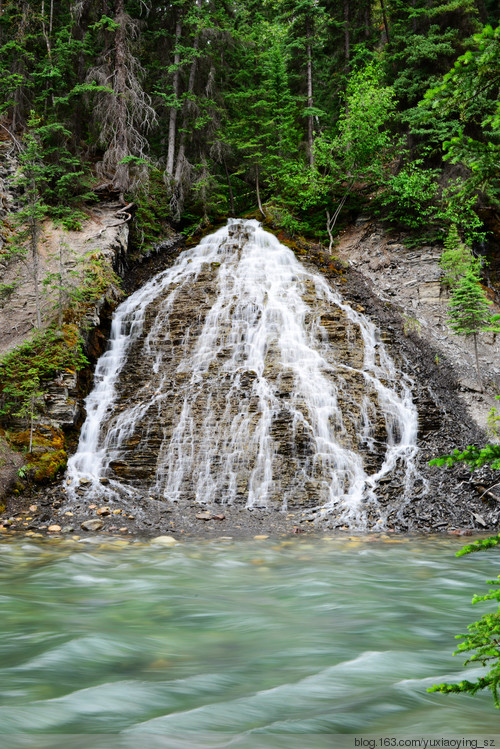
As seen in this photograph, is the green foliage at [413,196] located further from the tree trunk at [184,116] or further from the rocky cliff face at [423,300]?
the tree trunk at [184,116]

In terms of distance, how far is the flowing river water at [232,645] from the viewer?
2699 mm

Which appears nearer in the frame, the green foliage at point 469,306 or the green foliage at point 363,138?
the green foliage at point 469,306

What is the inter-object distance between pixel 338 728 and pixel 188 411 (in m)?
8.98

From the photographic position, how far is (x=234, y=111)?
81.4 feet

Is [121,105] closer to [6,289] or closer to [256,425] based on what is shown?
[6,289]

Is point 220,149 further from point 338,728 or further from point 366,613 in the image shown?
point 338,728

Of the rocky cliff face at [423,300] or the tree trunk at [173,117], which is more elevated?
the tree trunk at [173,117]

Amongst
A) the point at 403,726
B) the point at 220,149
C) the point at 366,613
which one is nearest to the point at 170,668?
the point at 403,726

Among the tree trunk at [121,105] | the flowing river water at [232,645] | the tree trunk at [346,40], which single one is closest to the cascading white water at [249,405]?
the flowing river water at [232,645]

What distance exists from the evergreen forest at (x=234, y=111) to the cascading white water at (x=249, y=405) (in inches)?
224

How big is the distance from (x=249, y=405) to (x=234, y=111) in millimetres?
19725

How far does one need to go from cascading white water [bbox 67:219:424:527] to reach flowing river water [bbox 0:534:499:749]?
285cm

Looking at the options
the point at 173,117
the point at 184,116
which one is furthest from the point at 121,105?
the point at 184,116

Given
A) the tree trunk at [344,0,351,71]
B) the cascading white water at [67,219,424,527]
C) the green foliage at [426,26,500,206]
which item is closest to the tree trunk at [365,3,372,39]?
the tree trunk at [344,0,351,71]
